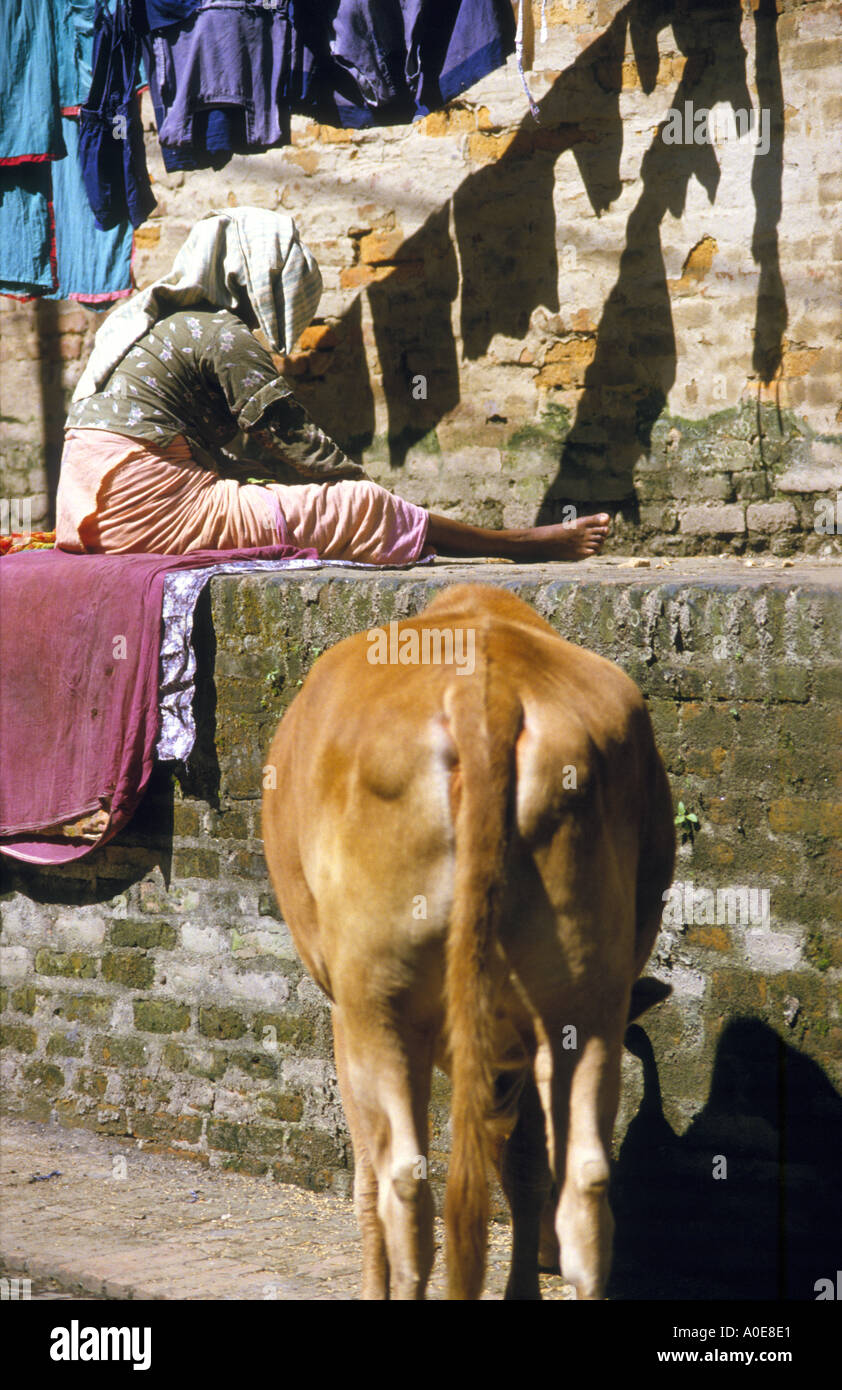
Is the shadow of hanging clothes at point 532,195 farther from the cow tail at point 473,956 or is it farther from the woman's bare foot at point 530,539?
the cow tail at point 473,956

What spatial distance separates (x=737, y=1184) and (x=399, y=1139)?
1.62 m

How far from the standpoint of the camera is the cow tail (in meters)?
2.64

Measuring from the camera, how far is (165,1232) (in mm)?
4621

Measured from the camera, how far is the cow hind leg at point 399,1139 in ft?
9.21

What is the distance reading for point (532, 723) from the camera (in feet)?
9.18

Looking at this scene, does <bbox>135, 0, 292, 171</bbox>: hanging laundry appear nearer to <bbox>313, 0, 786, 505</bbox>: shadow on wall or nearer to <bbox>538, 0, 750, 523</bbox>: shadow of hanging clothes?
<bbox>313, 0, 786, 505</bbox>: shadow on wall

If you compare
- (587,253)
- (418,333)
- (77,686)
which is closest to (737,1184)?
(77,686)

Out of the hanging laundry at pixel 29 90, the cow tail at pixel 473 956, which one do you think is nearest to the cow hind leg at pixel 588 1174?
the cow tail at pixel 473 956

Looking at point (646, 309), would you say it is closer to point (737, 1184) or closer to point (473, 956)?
point (737, 1184)

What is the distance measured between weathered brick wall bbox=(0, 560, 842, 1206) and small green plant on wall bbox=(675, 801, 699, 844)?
0.03 m

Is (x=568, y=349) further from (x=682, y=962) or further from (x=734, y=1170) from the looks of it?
(x=734, y=1170)

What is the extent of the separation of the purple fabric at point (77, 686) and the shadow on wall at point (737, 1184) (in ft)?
7.13

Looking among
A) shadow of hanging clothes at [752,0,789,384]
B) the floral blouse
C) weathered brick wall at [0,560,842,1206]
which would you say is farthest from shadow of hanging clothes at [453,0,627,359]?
weathered brick wall at [0,560,842,1206]

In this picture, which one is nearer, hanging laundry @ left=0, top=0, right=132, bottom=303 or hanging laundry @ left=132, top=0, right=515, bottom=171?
hanging laundry @ left=132, top=0, right=515, bottom=171
